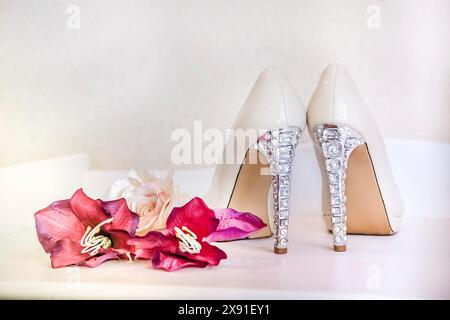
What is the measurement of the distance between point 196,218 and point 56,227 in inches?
8.0

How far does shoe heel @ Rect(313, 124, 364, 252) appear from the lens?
3.03 feet

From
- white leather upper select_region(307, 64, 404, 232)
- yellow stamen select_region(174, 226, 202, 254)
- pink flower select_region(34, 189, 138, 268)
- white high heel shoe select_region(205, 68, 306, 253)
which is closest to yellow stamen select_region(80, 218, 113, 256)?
pink flower select_region(34, 189, 138, 268)

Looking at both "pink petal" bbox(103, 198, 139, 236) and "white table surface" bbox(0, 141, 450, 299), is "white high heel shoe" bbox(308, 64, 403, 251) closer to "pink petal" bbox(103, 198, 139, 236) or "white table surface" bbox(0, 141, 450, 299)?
"white table surface" bbox(0, 141, 450, 299)

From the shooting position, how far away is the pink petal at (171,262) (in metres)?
0.85

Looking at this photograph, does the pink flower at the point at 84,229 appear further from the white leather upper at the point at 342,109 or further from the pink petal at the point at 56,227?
the white leather upper at the point at 342,109

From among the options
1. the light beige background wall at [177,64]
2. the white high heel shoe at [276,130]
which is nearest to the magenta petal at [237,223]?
the white high heel shoe at [276,130]

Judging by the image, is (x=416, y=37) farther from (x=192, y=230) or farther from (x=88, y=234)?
(x=88, y=234)

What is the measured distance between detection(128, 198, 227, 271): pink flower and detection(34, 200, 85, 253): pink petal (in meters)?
0.09

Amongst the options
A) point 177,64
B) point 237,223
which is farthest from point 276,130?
point 177,64

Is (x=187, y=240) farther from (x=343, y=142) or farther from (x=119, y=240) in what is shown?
(x=343, y=142)

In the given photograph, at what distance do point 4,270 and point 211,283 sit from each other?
1.02 feet

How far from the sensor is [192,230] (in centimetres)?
86

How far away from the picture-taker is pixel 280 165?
0.93 m

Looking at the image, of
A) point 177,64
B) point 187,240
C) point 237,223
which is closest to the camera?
point 187,240
